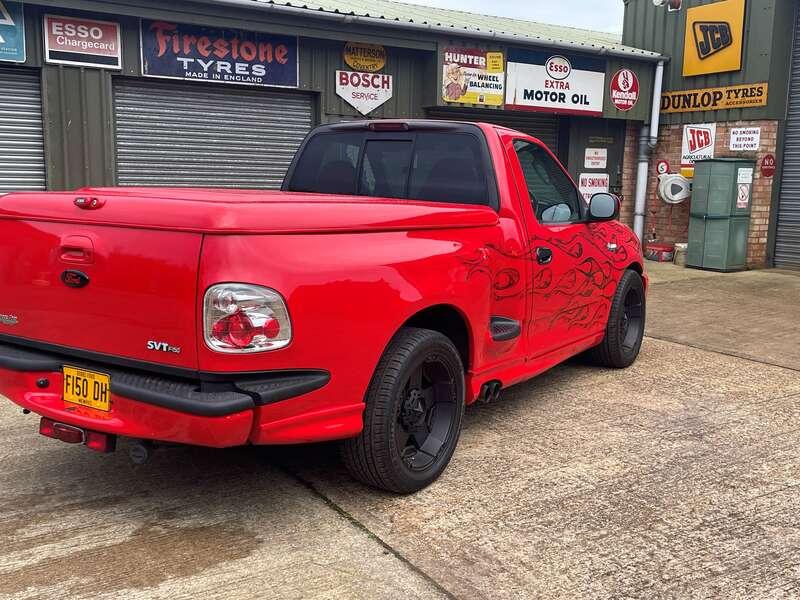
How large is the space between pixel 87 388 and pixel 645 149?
12.9 meters

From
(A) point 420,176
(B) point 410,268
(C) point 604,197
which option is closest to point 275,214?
(B) point 410,268

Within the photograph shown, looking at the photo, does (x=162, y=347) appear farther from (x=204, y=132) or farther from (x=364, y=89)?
(x=364, y=89)

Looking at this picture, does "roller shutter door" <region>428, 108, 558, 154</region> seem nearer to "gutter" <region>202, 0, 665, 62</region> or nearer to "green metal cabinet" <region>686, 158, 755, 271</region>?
"gutter" <region>202, 0, 665, 62</region>

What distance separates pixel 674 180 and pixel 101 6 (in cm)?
947

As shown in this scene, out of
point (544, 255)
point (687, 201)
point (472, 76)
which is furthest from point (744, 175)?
point (544, 255)

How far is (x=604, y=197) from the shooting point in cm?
507

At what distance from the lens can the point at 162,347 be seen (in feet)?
9.55

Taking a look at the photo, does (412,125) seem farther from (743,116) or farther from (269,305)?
(743,116)

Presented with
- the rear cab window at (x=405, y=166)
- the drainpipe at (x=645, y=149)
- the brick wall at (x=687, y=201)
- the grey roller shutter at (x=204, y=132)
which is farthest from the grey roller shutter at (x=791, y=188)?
the rear cab window at (x=405, y=166)

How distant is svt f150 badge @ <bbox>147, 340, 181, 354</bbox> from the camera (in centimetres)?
288

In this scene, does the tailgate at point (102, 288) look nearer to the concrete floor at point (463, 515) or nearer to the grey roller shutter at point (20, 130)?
the concrete floor at point (463, 515)

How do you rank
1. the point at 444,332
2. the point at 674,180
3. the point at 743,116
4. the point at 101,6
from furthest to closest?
the point at 674,180, the point at 743,116, the point at 101,6, the point at 444,332

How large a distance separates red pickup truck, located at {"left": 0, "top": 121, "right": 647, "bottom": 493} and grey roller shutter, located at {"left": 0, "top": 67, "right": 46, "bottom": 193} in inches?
271

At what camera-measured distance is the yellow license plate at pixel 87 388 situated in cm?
305
